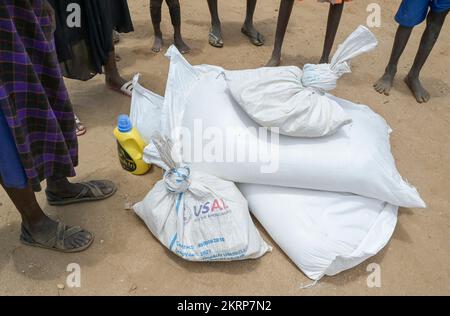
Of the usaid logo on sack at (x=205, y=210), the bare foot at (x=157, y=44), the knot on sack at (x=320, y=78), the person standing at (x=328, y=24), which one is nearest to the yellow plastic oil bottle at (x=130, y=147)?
the usaid logo on sack at (x=205, y=210)

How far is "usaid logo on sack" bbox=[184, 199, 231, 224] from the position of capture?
5.15 feet

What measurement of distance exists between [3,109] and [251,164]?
0.91 metres

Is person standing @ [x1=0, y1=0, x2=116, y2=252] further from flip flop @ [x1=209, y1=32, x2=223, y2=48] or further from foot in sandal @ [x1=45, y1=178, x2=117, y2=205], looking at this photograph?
flip flop @ [x1=209, y1=32, x2=223, y2=48]

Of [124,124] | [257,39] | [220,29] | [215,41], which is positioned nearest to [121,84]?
[124,124]

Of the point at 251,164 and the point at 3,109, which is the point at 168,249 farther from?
the point at 3,109

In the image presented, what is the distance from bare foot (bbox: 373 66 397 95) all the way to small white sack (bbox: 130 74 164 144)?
1.55 m

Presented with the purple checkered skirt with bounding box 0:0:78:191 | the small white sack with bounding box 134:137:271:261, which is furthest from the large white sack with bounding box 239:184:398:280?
the purple checkered skirt with bounding box 0:0:78:191

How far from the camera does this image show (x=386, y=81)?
280cm

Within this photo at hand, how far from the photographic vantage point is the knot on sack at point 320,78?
1669mm

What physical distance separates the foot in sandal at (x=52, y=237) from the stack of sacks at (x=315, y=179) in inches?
22.6

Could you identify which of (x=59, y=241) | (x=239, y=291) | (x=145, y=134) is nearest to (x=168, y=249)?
(x=239, y=291)

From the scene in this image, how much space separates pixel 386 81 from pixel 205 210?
1.87 m

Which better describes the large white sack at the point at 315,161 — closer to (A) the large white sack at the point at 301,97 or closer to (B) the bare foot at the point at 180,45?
(A) the large white sack at the point at 301,97

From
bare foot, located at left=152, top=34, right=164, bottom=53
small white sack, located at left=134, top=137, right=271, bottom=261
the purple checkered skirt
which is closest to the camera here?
the purple checkered skirt
